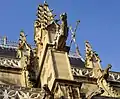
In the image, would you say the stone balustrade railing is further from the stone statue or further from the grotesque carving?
the grotesque carving

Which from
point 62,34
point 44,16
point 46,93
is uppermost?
point 44,16

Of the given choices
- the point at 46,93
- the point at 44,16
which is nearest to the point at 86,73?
the point at 44,16

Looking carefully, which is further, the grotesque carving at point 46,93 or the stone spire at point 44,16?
the stone spire at point 44,16

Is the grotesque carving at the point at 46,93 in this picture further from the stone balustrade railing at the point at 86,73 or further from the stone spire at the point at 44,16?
the stone balustrade railing at the point at 86,73

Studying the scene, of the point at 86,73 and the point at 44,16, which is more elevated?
the point at 44,16

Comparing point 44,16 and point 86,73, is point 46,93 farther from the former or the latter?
point 86,73

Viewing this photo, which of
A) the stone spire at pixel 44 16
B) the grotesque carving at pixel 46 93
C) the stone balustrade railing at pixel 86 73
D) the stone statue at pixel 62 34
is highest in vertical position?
the stone spire at pixel 44 16

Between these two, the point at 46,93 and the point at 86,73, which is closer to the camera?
the point at 46,93

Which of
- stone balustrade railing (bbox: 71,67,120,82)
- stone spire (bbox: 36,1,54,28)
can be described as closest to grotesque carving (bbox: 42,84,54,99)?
stone spire (bbox: 36,1,54,28)

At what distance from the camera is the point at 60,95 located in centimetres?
1280

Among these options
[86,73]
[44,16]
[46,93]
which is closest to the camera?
[46,93]

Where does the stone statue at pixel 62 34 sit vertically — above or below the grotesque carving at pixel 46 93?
above

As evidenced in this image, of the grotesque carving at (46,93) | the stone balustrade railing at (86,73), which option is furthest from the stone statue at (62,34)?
the stone balustrade railing at (86,73)

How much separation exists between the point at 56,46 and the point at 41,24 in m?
2.47
